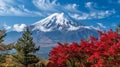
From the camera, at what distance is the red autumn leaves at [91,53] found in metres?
67.0

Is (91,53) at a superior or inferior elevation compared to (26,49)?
inferior

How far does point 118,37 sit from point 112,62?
6905 mm

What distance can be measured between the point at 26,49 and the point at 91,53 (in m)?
16.0

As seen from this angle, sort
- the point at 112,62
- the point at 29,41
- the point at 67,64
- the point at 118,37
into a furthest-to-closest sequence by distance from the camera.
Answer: the point at 67,64
the point at 29,41
the point at 118,37
the point at 112,62

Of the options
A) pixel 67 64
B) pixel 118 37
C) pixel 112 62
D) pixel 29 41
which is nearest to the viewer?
pixel 112 62

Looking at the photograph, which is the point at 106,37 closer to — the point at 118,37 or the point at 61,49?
the point at 118,37

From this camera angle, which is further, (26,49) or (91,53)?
(91,53)

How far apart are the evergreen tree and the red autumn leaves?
6.44m

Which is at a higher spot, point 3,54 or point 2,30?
point 2,30

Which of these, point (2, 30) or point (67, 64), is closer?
point (2, 30)

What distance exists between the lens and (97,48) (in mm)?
73812

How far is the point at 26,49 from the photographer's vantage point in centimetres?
8431

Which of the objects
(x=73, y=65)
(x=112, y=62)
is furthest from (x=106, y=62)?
(x=73, y=65)

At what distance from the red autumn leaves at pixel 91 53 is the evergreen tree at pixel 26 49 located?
6435 mm
